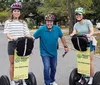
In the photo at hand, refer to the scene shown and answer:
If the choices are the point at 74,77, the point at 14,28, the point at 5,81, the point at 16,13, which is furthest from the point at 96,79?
the point at 16,13

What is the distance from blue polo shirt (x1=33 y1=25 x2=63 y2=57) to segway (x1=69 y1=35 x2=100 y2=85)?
541 mm

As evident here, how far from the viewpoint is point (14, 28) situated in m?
7.06

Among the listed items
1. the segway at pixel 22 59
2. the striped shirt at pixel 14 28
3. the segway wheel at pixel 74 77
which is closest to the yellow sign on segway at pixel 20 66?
the segway at pixel 22 59

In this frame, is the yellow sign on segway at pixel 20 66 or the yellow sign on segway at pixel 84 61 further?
the yellow sign on segway at pixel 84 61

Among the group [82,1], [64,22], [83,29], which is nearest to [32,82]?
[83,29]

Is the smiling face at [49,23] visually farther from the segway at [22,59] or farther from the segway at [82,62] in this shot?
the segway at [22,59]

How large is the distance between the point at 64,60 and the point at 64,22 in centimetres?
5386

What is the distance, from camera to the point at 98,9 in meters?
67.1

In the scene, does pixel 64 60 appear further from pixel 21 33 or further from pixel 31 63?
pixel 21 33

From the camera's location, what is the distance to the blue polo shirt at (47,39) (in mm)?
7668

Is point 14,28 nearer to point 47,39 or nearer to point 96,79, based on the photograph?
point 47,39

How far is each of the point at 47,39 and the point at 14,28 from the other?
904 mm

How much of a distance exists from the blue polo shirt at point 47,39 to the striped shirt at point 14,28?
624mm

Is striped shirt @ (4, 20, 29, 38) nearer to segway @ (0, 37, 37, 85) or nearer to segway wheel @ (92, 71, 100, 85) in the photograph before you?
segway @ (0, 37, 37, 85)
